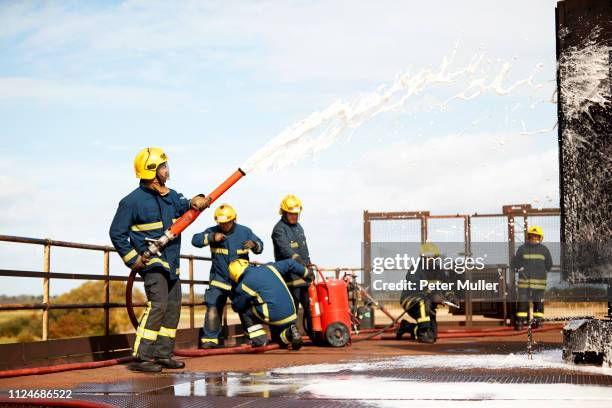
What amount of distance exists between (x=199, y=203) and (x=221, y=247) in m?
3.08

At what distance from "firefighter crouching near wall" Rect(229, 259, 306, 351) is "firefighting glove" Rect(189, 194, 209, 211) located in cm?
226

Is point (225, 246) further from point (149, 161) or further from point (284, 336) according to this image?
point (149, 161)

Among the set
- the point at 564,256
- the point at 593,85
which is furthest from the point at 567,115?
the point at 564,256

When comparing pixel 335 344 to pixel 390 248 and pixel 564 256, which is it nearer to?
pixel 564 256

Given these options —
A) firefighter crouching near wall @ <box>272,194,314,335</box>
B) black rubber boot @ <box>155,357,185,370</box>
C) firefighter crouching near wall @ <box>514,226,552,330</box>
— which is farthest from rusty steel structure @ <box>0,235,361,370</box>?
firefighter crouching near wall @ <box>514,226,552,330</box>

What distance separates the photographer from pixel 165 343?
9.64 m

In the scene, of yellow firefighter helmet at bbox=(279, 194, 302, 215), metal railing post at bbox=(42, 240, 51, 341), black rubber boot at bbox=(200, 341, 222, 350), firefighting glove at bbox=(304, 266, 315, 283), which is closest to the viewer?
metal railing post at bbox=(42, 240, 51, 341)

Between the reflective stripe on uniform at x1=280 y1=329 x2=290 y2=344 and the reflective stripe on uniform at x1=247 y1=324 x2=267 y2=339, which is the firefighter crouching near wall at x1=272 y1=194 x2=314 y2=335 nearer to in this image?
the reflective stripe on uniform at x1=280 y1=329 x2=290 y2=344

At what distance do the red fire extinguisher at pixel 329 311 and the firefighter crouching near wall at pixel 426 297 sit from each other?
3.31ft

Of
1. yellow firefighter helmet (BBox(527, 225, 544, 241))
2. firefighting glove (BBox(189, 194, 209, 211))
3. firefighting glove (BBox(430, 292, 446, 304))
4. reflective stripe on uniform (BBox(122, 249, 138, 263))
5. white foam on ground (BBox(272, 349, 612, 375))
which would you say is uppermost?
firefighting glove (BBox(189, 194, 209, 211))

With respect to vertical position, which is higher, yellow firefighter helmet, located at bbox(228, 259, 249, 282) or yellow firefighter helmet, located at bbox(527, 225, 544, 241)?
yellow firefighter helmet, located at bbox(527, 225, 544, 241)

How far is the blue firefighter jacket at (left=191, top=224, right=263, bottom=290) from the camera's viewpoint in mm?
12570

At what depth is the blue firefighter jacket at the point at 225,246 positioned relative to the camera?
41.2ft

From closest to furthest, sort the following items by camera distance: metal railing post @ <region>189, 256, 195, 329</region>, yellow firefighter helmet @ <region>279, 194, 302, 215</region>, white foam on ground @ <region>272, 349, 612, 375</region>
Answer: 1. white foam on ground @ <region>272, 349, 612, 375</region>
2. metal railing post @ <region>189, 256, 195, 329</region>
3. yellow firefighter helmet @ <region>279, 194, 302, 215</region>
